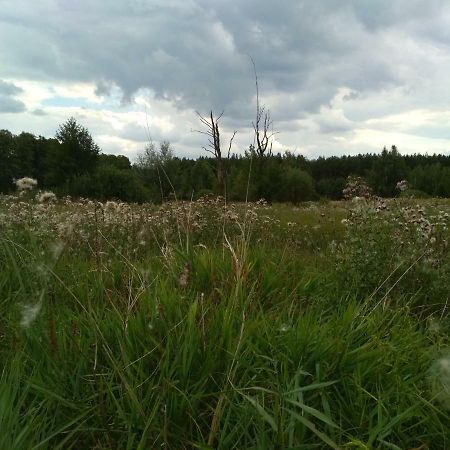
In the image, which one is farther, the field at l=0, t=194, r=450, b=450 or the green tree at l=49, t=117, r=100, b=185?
the green tree at l=49, t=117, r=100, b=185

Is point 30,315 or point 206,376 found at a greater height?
point 30,315

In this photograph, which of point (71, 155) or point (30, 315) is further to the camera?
point (71, 155)

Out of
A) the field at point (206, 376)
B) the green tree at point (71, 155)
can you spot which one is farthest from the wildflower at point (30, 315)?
the green tree at point (71, 155)

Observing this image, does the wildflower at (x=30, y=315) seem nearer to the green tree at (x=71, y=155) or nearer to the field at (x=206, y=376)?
the field at (x=206, y=376)

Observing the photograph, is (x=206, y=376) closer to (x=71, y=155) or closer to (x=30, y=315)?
(x=30, y=315)

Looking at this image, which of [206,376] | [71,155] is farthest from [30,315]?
[71,155]

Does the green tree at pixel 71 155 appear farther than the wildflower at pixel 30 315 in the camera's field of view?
Yes

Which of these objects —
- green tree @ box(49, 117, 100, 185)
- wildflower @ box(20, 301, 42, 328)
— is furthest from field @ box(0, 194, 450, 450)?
green tree @ box(49, 117, 100, 185)

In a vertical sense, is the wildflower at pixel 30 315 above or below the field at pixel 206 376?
above

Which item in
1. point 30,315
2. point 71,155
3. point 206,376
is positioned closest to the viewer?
point 30,315

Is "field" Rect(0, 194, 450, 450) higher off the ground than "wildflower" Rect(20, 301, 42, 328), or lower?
lower

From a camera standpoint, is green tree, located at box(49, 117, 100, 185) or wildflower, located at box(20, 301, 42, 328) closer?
wildflower, located at box(20, 301, 42, 328)

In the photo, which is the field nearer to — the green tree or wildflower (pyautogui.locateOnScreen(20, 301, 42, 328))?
wildflower (pyautogui.locateOnScreen(20, 301, 42, 328))

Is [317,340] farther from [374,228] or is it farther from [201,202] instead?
[201,202]
